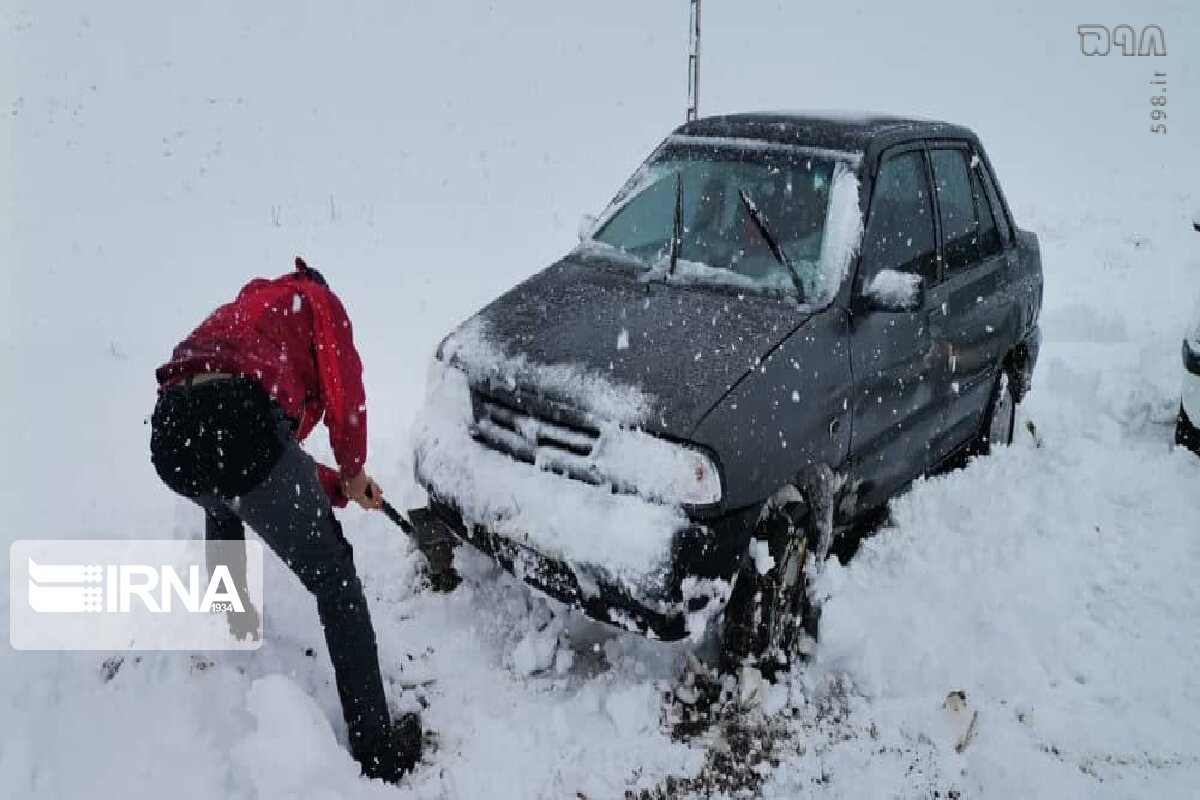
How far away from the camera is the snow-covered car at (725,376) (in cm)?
316

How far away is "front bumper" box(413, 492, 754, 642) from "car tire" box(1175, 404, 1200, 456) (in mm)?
4007

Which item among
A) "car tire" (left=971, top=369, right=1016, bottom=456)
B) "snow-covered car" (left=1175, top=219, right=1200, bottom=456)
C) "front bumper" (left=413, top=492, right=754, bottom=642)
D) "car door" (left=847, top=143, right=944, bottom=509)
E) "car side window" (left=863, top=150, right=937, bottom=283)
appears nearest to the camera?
"front bumper" (left=413, top=492, right=754, bottom=642)

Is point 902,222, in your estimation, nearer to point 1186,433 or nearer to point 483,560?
point 483,560

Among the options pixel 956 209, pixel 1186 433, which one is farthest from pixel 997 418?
pixel 956 209

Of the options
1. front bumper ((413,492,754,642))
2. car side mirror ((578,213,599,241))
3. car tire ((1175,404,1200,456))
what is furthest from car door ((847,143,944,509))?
car tire ((1175,404,1200,456))

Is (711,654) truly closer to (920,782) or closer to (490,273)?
(920,782)

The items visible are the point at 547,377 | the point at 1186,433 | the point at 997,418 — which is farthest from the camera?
the point at 1186,433

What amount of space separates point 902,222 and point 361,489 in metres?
2.73

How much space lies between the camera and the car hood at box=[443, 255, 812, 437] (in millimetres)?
3230

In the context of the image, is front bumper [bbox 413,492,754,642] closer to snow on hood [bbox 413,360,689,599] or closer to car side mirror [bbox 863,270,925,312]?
snow on hood [bbox 413,360,689,599]

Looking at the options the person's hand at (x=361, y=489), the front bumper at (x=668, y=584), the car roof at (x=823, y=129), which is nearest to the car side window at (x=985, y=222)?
the car roof at (x=823, y=129)

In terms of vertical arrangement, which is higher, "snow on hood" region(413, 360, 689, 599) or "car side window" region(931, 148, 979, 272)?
"car side window" region(931, 148, 979, 272)

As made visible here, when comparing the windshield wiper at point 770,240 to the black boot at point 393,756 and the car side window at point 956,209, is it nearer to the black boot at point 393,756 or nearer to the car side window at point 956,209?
the car side window at point 956,209

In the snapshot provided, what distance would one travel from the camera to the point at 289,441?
2.71 metres
